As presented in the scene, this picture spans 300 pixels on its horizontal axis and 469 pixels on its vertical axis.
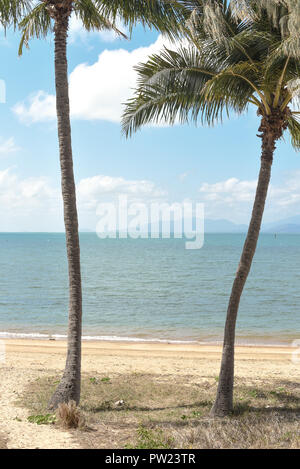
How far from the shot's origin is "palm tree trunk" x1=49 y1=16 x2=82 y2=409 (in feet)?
28.7

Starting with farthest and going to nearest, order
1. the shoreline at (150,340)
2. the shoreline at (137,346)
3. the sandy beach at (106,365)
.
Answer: the shoreline at (150,340), the shoreline at (137,346), the sandy beach at (106,365)

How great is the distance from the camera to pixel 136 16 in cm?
923

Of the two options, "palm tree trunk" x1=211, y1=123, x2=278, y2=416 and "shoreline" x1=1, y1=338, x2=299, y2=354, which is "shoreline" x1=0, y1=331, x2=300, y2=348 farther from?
"palm tree trunk" x1=211, y1=123, x2=278, y2=416

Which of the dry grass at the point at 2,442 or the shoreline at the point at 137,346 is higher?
the dry grass at the point at 2,442

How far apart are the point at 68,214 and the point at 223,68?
12.3 feet

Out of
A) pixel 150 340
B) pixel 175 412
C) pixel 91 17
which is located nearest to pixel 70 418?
pixel 175 412

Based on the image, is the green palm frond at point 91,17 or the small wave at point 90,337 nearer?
the green palm frond at point 91,17

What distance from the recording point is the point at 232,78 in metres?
8.50

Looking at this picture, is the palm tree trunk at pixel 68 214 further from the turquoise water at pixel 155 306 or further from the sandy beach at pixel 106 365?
the turquoise water at pixel 155 306

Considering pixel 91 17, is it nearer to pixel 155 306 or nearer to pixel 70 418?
pixel 70 418

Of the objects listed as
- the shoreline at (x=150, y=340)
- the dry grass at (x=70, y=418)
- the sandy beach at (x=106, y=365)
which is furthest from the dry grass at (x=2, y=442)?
the shoreline at (x=150, y=340)

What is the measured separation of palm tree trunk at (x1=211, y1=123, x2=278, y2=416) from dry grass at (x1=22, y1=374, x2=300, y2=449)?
1.20 feet

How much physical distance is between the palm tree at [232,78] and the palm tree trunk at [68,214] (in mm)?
1488

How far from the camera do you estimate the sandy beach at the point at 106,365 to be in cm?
757
